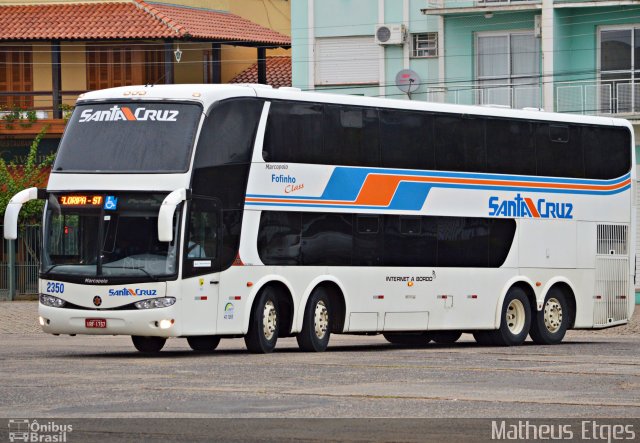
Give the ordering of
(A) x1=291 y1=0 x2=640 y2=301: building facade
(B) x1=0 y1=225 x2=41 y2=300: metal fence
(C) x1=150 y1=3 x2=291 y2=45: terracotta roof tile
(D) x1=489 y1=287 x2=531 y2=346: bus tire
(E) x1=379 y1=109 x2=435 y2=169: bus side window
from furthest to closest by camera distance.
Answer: (C) x1=150 y1=3 x2=291 y2=45: terracotta roof tile
(B) x1=0 y1=225 x2=41 y2=300: metal fence
(A) x1=291 y1=0 x2=640 y2=301: building facade
(D) x1=489 y1=287 x2=531 y2=346: bus tire
(E) x1=379 y1=109 x2=435 y2=169: bus side window

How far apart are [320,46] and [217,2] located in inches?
320

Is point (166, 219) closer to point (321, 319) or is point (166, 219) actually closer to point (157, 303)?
point (157, 303)

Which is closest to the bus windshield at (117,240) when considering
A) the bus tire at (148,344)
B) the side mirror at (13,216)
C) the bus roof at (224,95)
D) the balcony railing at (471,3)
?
the side mirror at (13,216)

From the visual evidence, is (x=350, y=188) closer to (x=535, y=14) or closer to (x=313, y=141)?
(x=313, y=141)

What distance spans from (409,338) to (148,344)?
606 centimetres

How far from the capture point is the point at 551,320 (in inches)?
1165


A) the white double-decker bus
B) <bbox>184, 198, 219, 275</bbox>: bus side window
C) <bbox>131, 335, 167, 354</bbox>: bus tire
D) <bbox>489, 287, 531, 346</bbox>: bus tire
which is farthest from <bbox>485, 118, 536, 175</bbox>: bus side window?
<bbox>131, 335, 167, 354</bbox>: bus tire

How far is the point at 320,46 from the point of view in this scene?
51.5 metres

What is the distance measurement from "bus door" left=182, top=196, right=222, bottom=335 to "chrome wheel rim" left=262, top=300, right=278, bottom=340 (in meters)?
0.97

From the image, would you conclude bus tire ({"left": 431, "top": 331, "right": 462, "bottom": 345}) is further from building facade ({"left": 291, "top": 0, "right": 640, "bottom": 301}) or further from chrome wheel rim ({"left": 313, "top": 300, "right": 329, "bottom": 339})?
building facade ({"left": 291, "top": 0, "right": 640, "bottom": 301})

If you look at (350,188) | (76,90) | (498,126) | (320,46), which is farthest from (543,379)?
(76,90)

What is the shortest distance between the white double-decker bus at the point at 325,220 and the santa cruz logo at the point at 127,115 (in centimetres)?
3

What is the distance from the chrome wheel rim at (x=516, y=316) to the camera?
94.7 ft

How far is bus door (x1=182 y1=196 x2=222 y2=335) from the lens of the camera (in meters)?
23.2
